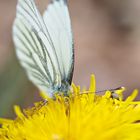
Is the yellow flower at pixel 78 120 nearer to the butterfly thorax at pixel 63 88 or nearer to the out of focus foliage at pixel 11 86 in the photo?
the butterfly thorax at pixel 63 88

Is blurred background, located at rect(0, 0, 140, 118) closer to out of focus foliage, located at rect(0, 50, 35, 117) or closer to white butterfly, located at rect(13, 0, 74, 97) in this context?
out of focus foliage, located at rect(0, 50, 35, 117)

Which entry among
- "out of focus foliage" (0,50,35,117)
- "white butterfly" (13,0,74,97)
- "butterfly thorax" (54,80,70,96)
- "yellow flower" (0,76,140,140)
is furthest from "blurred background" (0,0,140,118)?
"yellow flower" (0,76,140,140)

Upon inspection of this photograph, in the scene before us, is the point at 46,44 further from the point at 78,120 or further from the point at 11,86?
the point at 11,86

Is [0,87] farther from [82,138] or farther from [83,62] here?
[82,138]

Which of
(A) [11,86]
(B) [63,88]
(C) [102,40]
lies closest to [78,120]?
(B) [63,88]

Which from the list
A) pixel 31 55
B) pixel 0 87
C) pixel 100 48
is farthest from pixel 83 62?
pixel 31 55
